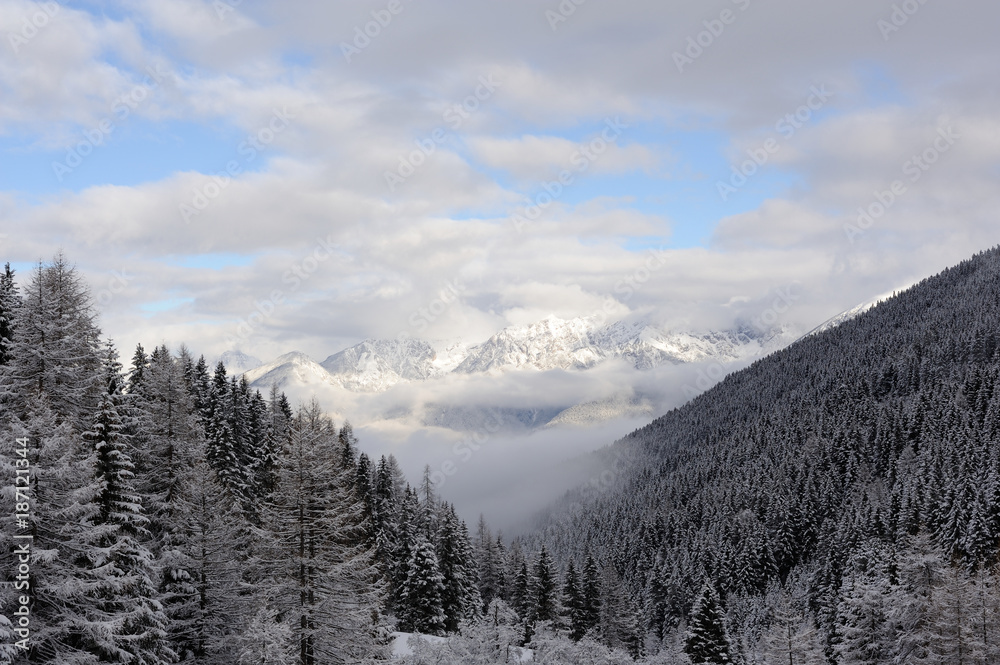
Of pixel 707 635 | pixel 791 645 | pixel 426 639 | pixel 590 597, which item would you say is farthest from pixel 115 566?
pixel 590 597

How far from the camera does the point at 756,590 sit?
121688 mm

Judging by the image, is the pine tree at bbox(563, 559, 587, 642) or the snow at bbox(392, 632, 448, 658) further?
the pine tree at bbox(563, 559, 587, 642)

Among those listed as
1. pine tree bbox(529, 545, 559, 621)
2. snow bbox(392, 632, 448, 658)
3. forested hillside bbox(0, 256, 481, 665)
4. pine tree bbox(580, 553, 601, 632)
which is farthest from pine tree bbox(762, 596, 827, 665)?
forested hillside bbox(0, 256, 481, 665)

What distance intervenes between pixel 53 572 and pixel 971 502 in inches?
4563

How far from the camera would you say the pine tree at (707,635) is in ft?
170

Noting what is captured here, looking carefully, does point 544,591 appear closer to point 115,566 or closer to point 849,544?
point 115,566

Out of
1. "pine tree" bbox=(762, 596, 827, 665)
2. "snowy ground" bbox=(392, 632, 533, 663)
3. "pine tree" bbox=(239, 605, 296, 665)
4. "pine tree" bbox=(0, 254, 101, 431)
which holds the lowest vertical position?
"pine tree" bbox=(762, 596, 827, 665)

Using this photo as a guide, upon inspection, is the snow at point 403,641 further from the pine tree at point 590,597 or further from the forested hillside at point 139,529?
the pine tree at point 590,597

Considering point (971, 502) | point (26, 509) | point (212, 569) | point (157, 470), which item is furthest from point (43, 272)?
point (971, 502)

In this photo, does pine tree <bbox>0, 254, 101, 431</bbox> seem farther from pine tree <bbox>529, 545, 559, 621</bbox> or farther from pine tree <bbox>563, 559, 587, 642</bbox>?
pine tree <bbox>563, 559, 587, 642</bbox>

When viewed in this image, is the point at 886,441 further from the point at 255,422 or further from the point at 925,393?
the point at 255,422

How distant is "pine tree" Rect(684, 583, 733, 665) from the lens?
51.8 meters

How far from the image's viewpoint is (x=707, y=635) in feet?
172

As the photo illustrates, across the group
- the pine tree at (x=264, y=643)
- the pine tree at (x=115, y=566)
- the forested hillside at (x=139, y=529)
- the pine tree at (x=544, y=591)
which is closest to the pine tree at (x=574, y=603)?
the pine tree at (x=544, y=591)
